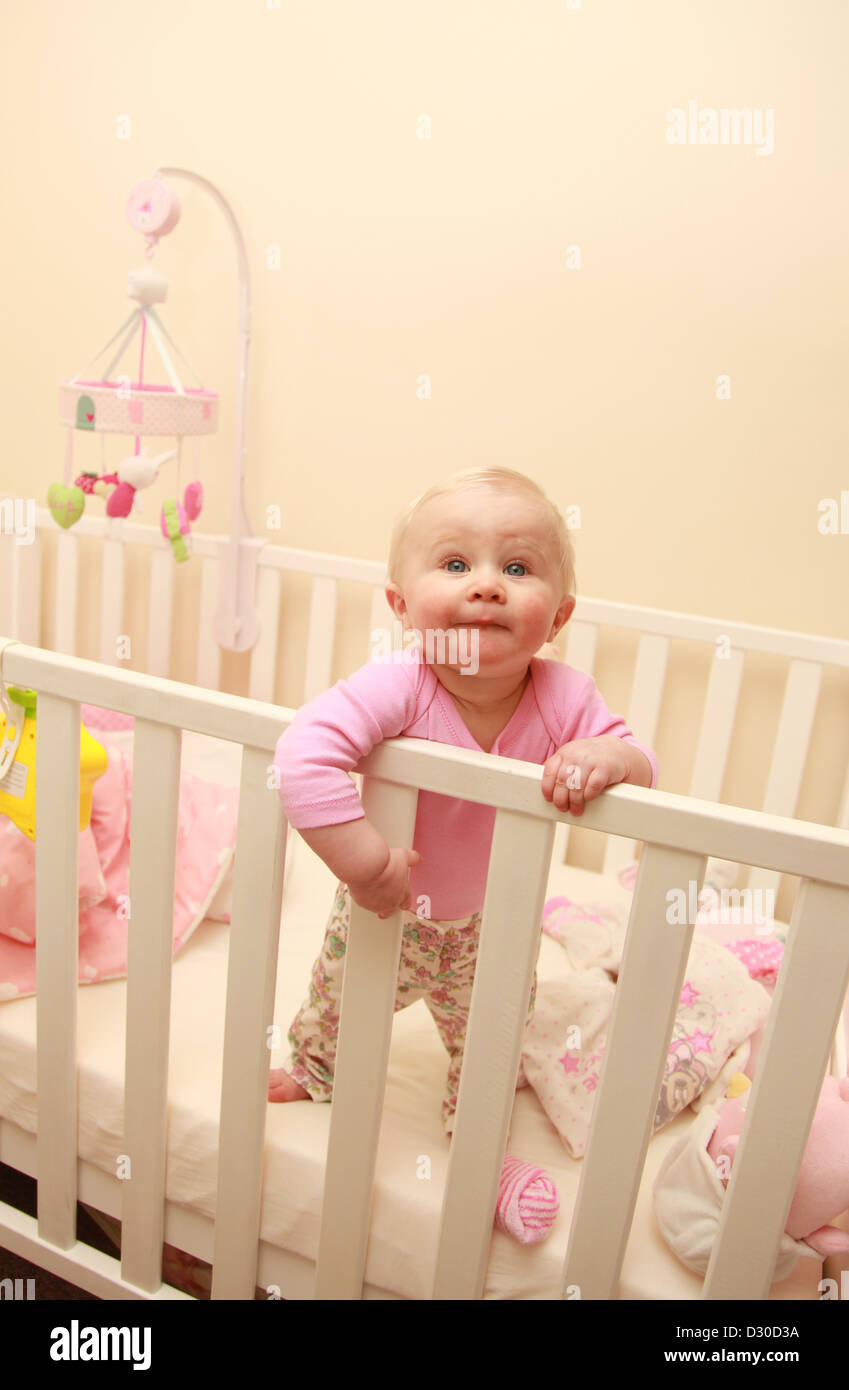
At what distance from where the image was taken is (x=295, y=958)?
1268mm

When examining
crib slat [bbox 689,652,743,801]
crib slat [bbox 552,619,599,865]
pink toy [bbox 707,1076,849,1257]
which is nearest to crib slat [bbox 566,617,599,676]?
crib slat [bbox 552,619,599,865]

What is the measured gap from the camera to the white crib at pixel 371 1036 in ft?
2.38

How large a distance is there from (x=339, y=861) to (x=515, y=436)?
101 cm

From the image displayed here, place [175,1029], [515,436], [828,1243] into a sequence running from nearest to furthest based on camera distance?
1. [828,1243]
2. [175,1029]
3. [515,436]

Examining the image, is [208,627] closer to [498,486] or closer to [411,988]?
[411,988]

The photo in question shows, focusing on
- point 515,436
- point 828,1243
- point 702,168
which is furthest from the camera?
point 515,436

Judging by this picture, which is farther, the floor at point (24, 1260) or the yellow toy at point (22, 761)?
the floor at point (24, 1260)

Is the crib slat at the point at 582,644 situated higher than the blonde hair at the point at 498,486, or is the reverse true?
the blonde hair at the point at 498,486

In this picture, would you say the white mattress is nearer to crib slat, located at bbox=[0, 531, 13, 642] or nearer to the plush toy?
the plush toy

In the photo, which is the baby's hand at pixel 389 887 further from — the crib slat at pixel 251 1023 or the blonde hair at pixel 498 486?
the blonde hair at pixel 498 486

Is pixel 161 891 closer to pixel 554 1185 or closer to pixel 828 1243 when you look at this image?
pixel 554 1185

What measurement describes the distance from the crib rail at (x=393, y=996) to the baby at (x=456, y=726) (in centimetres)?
3

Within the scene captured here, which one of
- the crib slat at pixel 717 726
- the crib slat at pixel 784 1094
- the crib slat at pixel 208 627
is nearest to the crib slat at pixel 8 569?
the crib slat at pixel 208 627
